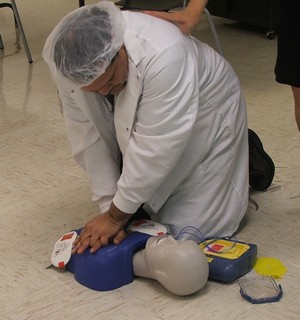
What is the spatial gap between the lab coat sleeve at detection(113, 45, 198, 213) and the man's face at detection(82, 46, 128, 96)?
2.5 inches

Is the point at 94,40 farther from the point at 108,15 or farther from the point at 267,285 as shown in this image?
the point at 267,285

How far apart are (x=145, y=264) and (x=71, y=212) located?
→ 0.49m

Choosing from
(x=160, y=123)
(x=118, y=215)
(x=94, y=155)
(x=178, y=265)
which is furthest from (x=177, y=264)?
(x=94, y=155)

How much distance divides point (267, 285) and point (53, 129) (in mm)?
1385

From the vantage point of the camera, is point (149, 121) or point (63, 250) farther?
point (63, 250)

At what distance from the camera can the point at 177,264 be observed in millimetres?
1635

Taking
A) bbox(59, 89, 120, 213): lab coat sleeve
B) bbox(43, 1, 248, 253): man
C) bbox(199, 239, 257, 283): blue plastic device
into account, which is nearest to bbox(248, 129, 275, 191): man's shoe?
bbox(43, 1, 248, 253): man

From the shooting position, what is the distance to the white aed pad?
1.81 metres

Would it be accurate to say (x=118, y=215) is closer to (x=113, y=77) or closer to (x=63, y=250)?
(x=63, y=250)

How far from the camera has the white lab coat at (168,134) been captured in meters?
1.66

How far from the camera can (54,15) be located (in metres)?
4.69

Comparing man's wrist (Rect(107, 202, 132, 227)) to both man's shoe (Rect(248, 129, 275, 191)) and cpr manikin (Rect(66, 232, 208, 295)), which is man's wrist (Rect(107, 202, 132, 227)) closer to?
cpr manikin (Rect(66, 232, 208, 295))

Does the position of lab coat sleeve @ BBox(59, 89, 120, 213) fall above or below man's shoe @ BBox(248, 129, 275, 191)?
above

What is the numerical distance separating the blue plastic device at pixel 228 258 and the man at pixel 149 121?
68mm
